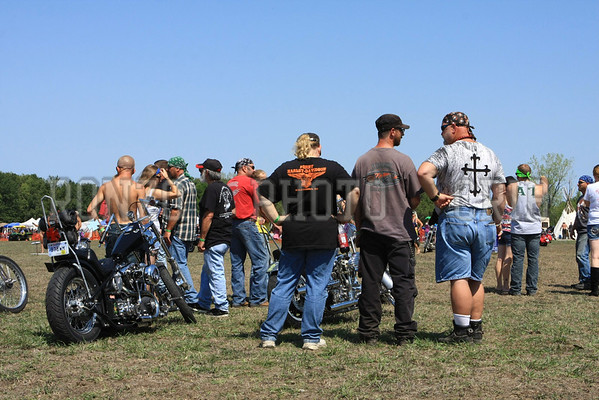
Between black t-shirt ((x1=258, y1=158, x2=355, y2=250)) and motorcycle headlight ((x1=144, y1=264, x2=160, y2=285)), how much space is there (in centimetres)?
162

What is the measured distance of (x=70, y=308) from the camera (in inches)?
237

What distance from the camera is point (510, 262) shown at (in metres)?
10.3

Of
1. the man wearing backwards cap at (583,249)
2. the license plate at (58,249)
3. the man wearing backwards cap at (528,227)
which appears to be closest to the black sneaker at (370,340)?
the license plate at (58,249)

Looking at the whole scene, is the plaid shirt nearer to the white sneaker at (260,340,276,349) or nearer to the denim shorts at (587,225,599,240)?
the white sneaker at (260,340,276,349)

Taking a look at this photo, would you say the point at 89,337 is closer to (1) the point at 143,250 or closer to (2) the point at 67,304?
(2) the point at 67,304

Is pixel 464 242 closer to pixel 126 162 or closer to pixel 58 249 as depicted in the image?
pixel 58 249

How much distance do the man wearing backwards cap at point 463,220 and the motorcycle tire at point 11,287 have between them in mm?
5396

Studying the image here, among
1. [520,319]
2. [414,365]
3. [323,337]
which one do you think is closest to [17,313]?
[323,337]

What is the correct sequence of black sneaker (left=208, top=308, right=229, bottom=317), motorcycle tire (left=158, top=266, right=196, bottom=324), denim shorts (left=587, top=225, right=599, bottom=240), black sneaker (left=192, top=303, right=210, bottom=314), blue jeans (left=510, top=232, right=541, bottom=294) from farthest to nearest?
1. denim shorts (left=587, top=225, right=599, bottom=240)
2. blue jeans (left=510, top=232, right=541, bottom=294)
3. black sneaker (left=192, top=303, right=210, bottom=314)
4. black sneaker (left=208, top=308, right=229, bottom=317)
5. motorcycle tire (left=158, top=266, right=196, bottom=324)

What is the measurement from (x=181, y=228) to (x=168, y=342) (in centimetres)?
268

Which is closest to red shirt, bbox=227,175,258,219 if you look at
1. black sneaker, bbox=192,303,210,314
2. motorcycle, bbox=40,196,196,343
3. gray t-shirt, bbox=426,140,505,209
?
black sneaker, bbox=192,303,210,314

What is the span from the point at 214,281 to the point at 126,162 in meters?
1.75

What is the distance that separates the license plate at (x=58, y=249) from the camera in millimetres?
5910

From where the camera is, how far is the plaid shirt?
864 cm
